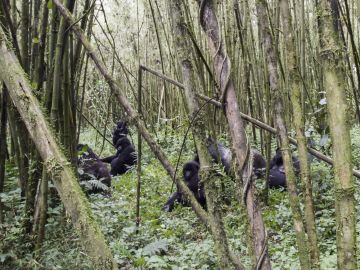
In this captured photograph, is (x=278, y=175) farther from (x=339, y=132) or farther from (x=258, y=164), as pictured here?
(x=339, y=132)

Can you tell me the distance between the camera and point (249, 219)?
113 cm

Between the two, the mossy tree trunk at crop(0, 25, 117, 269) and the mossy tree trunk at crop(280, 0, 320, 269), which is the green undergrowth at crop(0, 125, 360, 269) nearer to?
the mossy tree trunk at crop(280, 0, 320, 269)

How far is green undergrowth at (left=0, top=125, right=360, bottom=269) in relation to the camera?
2.26 m

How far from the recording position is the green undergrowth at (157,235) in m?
2.26

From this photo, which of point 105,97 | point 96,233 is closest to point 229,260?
point 96,233

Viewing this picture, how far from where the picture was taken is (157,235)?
10.3 feet

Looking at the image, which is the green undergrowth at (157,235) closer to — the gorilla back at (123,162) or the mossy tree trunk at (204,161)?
the mossy tree trunk at (204,161)

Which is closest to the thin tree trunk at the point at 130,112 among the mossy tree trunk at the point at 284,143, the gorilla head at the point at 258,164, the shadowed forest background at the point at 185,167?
the shadowed forest background at the point at 185,167

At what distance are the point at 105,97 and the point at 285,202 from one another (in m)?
9.09

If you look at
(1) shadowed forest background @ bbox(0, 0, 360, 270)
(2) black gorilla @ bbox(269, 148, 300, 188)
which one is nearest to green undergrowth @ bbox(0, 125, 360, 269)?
(1) shadowed forest background @ bbox(0, 0, 360, 270)

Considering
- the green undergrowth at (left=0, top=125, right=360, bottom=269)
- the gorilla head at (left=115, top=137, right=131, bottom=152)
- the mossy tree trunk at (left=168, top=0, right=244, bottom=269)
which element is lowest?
the green undergrowth at (left=0, top=125, right=360, bottom=269)

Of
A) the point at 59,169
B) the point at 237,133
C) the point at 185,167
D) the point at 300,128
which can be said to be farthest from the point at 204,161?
the point at 185,167

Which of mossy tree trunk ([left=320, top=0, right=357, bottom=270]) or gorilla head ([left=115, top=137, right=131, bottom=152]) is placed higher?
mossy tree trunk ([left=320, top=0, right=357, bottom=270])

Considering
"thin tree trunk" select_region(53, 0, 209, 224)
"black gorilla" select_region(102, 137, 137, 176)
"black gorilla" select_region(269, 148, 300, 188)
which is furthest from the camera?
"black gorilla" select_region(102, 137, 137, 176)
